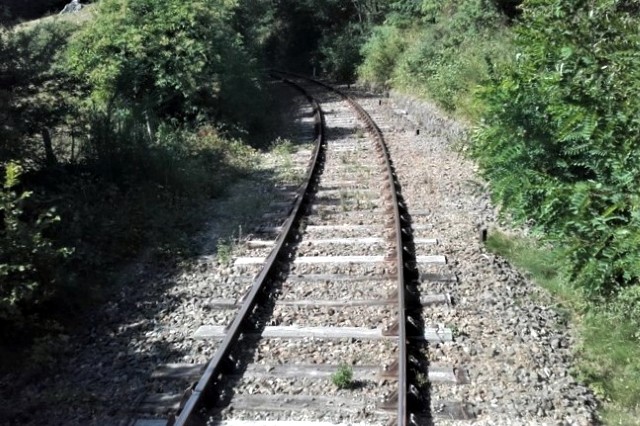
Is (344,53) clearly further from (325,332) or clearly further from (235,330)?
(235,330)

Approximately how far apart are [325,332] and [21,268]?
2.64 meters

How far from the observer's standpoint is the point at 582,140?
6258mm

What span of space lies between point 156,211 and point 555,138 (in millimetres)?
5202

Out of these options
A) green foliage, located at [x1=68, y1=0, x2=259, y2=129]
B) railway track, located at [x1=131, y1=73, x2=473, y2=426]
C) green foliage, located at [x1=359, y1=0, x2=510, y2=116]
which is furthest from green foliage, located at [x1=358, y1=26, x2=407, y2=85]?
railway track, located at [x1=131, y1=73, x2=473, y2=426]

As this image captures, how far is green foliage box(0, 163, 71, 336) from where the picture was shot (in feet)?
18.4

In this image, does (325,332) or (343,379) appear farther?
(325,332)

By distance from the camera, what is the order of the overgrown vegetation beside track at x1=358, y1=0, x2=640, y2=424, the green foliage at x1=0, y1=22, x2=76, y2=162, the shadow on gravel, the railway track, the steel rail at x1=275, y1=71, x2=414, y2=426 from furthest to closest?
1. the green foliage at x1=0, y1=22, x2=76, y2=162
2. the overgrown vegetation beside track at x1=358, y1=0, x2=640, y2=424
3. the shadow on gravel
4. the railway track
5. the steel rail at x1=275, y1=71, x2=414, y2=426

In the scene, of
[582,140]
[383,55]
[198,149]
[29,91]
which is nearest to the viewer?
[582,140]

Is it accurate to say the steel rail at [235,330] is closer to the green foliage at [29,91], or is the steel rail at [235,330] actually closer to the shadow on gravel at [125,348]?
the shadow on gravel at [125,348]

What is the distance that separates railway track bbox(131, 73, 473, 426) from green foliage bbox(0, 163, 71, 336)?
1428 mm

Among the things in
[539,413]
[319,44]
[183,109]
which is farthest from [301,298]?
[319,44]

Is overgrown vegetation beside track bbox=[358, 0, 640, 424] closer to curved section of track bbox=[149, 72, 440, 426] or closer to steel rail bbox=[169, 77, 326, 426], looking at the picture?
curved section of track bbox=[149, 72, 440, 426]

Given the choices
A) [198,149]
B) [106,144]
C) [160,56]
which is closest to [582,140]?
[106,144]

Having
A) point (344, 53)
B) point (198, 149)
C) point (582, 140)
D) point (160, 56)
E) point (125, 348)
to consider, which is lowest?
point (125, 348)
